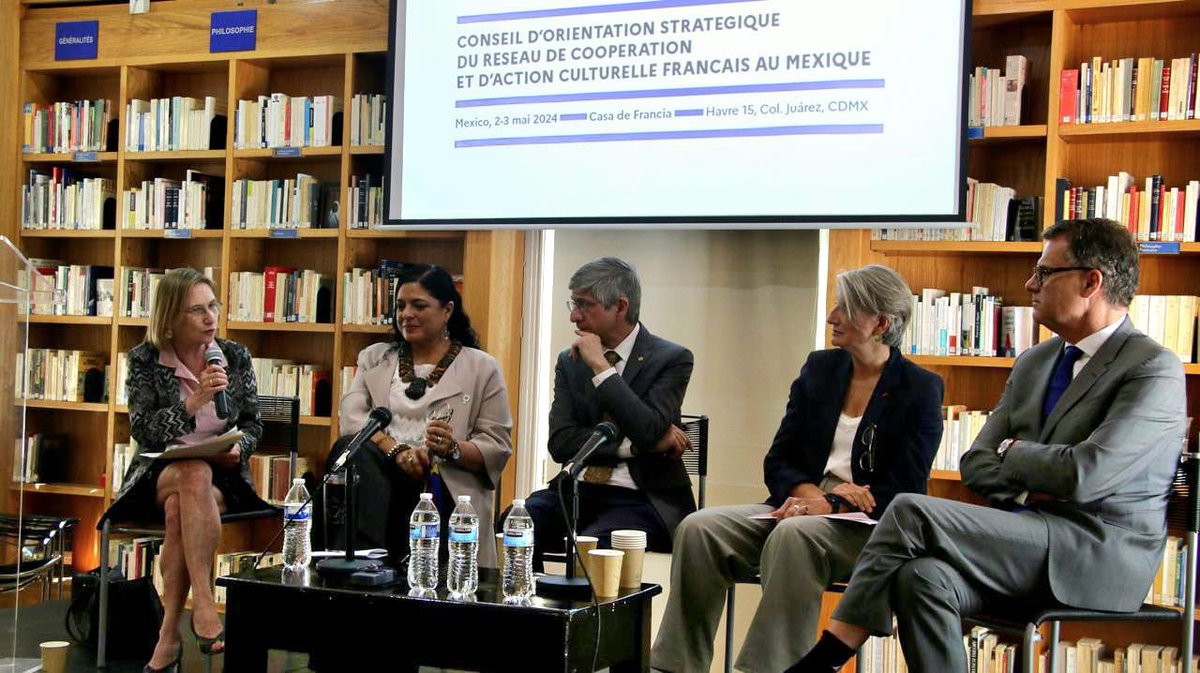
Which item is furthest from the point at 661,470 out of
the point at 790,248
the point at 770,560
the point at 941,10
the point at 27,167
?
the point at 27,167

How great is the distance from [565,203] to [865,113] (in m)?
1.21

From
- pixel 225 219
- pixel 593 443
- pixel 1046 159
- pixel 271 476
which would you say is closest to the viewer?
pixel 593 443

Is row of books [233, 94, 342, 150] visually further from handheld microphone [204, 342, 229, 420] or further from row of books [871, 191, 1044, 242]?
row of books [871, 191, 1044, 242]

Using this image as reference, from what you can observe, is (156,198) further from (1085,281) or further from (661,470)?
(1085,281)

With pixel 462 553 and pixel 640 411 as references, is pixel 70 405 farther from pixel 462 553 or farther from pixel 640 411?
pixel 462 553

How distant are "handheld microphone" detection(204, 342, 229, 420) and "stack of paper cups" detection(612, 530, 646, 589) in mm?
1685

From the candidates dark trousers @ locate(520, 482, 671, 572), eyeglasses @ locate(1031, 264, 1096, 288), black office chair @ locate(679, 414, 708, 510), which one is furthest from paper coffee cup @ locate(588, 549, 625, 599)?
eyeglasses @ locate(1031, 264, 1096, 288)

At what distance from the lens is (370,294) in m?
5.32

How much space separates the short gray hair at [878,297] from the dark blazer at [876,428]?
0.08 metres

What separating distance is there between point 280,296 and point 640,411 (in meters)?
2.32

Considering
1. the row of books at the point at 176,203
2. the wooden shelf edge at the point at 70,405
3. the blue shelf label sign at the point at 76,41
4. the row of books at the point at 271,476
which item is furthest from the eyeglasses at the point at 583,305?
the blue shelf label sign at the point at 76,41

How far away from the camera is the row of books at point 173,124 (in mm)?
A: 5656

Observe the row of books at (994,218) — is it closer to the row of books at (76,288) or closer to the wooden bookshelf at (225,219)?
the wooden bookshelf at (225,219)

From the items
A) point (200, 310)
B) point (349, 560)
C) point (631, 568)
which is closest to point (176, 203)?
point (200, 310)
